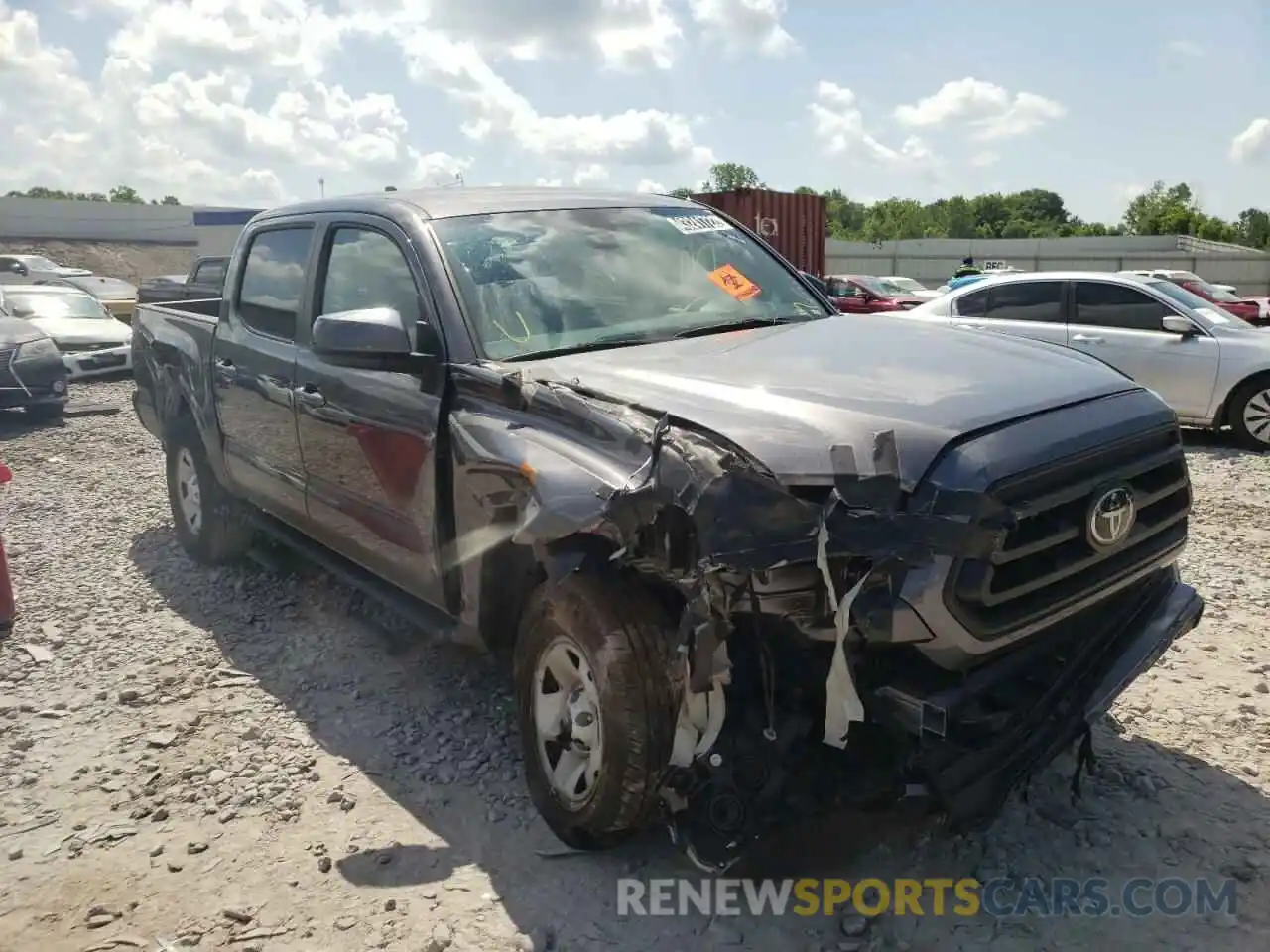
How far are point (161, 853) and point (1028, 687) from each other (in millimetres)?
2542

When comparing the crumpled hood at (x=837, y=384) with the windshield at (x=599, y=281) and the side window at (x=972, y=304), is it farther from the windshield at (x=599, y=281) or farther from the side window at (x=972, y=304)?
the side window at (x=972, y=304)

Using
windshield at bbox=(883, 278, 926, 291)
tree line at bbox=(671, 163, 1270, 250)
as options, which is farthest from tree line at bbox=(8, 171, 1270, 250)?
windshield at bbox=(883, 278, 926, 291)

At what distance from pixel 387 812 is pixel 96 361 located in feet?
40.7

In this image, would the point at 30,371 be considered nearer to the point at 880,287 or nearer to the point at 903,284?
the point at 880,287

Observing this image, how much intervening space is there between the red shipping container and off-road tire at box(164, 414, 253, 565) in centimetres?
1221

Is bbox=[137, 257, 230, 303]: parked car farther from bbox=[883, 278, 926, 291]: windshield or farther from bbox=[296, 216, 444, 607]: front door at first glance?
bbox=[883, 278, 926, 291]: windshield

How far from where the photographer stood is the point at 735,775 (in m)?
2.50

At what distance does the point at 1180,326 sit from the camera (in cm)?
902

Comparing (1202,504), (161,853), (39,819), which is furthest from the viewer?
(1202,504)

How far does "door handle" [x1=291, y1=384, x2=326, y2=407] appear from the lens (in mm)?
4180

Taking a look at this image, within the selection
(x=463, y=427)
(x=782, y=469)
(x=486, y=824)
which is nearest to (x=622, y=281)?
(x=463, y=427)

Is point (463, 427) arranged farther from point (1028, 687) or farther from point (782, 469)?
point (1028, 687)

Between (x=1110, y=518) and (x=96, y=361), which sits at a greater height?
(x=1110, y=518)

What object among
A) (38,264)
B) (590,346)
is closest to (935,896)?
(590,346)
